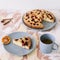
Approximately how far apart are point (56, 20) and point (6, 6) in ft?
1.41

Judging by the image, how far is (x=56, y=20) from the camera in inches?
46.9

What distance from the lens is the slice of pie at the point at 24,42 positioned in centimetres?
96

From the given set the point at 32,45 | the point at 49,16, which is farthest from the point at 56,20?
the point at 32,45

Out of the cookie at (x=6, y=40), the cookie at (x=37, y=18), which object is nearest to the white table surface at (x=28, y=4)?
the cookie at (x=37, y=18)

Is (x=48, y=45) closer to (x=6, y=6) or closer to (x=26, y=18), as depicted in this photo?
(x=26, y=18)

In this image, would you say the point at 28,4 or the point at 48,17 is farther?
the point at 28,4

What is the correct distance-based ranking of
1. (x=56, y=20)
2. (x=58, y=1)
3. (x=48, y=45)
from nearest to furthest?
(x=48, y=45), (x=56, y=20), (x=58, y=1)

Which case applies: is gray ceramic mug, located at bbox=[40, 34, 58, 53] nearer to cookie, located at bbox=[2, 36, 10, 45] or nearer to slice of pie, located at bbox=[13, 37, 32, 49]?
slice of pie, located at bbox=[13, 37, 32, 49]

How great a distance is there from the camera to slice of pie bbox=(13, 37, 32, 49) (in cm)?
96

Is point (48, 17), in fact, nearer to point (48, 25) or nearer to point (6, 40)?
point (48, 25)

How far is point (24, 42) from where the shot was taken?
96 centimetres

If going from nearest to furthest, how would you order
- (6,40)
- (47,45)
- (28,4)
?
(47,45)
(6,40)
(28,4)

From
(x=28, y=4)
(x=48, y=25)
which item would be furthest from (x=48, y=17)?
(x=28, y=4)

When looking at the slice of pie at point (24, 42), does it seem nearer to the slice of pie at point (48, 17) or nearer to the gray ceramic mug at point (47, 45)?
the gray ceramic mug at point (47, 45)
